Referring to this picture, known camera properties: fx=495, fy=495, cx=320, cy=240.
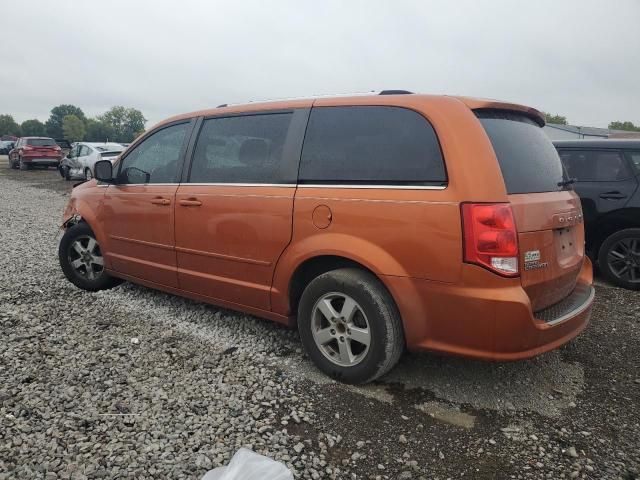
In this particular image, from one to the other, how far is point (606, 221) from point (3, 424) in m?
5.76

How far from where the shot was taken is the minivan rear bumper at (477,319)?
253 cm

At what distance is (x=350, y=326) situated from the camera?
9.82 ft

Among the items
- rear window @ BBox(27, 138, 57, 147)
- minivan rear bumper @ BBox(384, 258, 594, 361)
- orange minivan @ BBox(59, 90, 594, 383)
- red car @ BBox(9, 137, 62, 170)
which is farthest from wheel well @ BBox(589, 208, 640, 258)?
rear window @ BBox(27, 138, 57, 147)

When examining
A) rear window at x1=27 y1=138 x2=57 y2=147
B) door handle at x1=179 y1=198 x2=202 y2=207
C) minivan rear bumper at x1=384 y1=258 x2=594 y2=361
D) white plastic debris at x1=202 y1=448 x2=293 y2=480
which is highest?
rear window at x1=27 y1=138 x2=57 y2=147

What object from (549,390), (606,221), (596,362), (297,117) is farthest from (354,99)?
(606,221)

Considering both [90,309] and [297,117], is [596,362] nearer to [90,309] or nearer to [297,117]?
[297,117]

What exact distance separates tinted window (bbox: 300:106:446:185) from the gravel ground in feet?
4.27

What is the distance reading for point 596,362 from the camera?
350cm

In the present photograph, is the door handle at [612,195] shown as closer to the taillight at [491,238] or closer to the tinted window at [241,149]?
the taillight at [491,238]

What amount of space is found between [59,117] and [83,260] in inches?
5458

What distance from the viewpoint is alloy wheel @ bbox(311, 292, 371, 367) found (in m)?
2.96

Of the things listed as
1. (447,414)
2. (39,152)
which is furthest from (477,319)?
(39,152)

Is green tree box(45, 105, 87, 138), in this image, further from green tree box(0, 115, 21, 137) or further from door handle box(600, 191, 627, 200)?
door handle box(600, 191, 627, 200)

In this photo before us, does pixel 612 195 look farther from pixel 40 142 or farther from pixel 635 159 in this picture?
pixel 40 142
